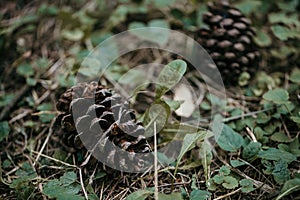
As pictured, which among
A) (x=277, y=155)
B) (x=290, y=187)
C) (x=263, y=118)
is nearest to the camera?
(x=290, y=187)

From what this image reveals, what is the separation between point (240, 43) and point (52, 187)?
3.17 feet

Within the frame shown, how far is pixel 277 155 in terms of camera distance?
1.18 meters

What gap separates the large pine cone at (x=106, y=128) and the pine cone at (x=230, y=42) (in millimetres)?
538

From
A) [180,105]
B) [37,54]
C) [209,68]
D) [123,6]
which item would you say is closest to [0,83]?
[37,54]

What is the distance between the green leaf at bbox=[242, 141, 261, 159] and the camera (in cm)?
123

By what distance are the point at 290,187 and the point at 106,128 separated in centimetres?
59

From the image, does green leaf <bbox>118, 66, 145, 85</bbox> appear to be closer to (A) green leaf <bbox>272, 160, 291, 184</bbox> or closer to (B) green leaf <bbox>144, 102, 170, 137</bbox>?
(B) green leaf <bbox>144, 102, 170, 137</bbox>

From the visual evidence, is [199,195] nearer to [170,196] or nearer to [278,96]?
[170,196]

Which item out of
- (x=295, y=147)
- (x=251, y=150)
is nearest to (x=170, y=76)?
(x=251, y=150)

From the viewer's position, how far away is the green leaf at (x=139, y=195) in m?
1.12

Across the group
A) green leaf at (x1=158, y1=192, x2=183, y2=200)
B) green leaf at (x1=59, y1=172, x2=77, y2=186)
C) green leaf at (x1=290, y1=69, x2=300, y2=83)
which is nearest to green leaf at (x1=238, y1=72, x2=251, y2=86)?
green leaf at (x1=290, y1=69, x2=300, y2=83)

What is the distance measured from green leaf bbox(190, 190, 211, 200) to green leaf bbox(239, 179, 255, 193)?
4.2 inches

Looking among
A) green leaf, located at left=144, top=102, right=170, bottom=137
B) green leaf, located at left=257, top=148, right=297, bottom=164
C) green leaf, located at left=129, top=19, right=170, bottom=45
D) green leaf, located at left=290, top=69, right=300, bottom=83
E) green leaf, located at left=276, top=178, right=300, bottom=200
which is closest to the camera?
green leaf, located at left=276, top=178, right=300, bottom=200

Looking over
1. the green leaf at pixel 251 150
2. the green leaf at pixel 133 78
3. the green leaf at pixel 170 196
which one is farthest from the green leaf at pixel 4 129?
the green leaf at pixel 251 150
